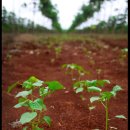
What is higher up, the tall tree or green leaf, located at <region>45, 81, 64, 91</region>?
the tall tree

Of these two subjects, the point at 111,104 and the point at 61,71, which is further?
the point at 61,71

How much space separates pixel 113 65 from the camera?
785 centimetres

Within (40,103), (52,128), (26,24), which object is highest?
(26,24)

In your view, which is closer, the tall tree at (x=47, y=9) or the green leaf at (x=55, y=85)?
the green leaf at (x=55, y=85)

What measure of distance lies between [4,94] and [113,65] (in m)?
4.11

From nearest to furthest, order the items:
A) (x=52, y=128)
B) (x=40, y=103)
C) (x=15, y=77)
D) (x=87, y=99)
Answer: (x=40, y=103)
(x=52, y=128)
(x=87, y=99)
(x=15, y=77)

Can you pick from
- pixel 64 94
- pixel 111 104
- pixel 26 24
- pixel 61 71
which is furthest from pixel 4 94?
pixel 26 24

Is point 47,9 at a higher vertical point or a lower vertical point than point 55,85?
higher

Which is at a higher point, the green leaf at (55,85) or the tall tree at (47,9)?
the tall tree at (47,9)

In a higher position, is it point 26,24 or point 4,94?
point 26,24

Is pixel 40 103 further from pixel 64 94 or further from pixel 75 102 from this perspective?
pixel 64 94

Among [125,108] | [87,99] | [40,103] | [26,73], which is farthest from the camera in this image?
[26,73]

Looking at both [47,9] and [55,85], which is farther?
[47,9]

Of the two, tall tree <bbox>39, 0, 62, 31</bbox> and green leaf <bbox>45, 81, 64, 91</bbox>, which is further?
tall tree <bbox>39, 0, 62, 31</bbox>
